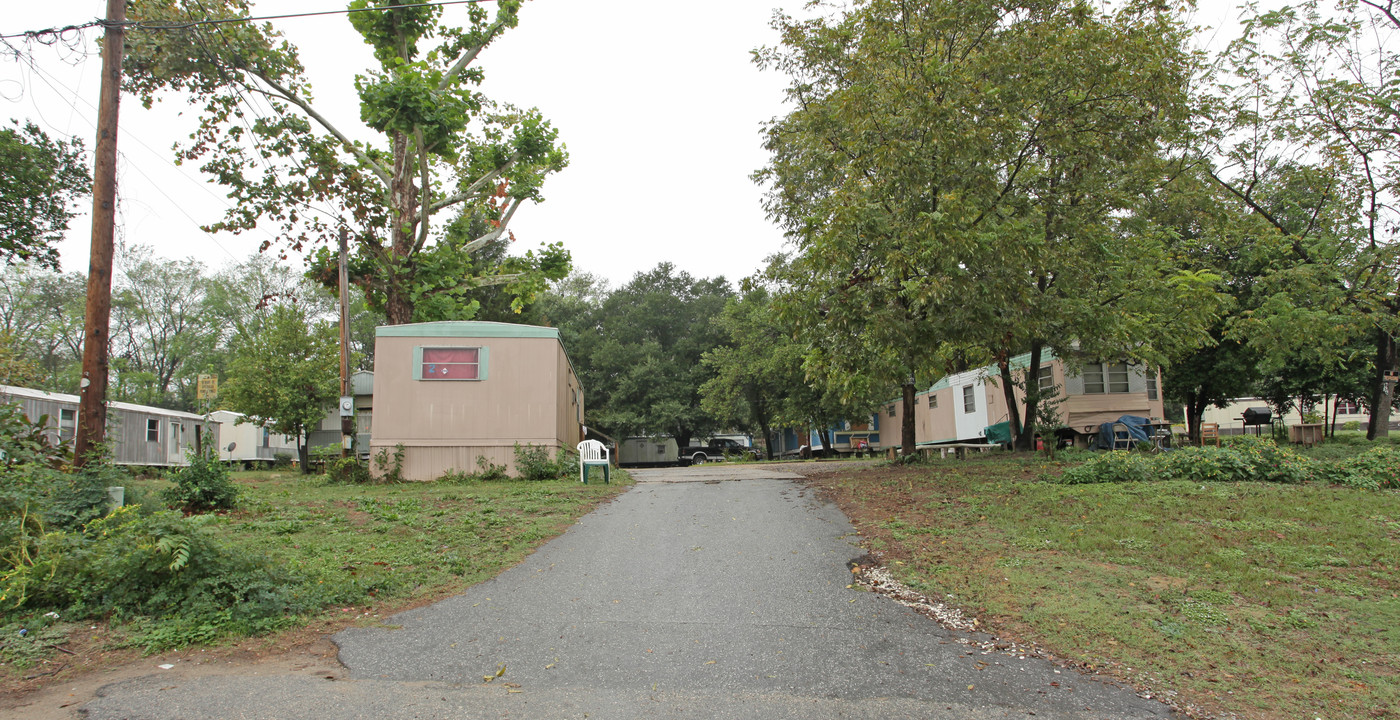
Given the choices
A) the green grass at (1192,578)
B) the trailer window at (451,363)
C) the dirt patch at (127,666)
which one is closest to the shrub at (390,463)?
the trailer window at (451,363)

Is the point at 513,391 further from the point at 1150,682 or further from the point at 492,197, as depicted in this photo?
the point at 1150,682

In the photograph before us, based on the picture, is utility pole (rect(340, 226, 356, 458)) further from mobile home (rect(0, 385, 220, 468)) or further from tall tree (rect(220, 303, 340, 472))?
tall tree (rect(220, 303, 340, 472))

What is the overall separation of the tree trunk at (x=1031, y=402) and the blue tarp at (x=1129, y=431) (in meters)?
1.92

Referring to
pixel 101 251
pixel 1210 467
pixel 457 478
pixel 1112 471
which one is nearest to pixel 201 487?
pixel 101 251

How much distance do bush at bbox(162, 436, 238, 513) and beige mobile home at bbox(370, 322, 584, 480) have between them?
4476mm

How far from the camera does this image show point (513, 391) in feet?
45.3

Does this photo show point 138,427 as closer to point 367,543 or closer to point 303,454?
point 303,454

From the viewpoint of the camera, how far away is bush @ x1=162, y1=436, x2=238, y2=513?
8.74m

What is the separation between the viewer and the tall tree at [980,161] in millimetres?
9852

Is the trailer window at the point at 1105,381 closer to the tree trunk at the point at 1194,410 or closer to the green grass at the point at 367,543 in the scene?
the tree trunk at the point at 1194,410

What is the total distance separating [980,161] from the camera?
10352mm

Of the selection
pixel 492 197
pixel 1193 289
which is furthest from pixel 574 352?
pixel 1193 289

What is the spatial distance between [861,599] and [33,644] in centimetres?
498

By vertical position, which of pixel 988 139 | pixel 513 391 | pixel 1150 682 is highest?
pixel 988 139
